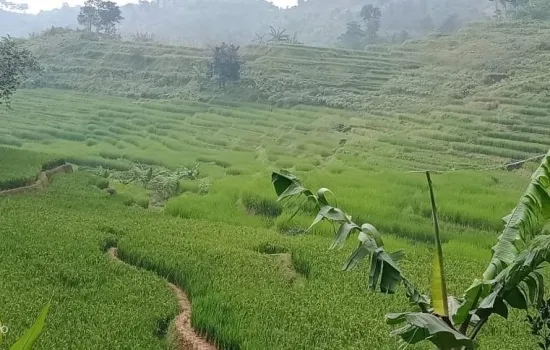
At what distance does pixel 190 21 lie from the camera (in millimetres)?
76250

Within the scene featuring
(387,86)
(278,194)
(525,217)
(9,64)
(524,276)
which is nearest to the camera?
(524,276)

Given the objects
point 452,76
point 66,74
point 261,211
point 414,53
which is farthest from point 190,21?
point 261,211

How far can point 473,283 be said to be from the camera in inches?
145

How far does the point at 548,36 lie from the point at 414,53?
5479 mm

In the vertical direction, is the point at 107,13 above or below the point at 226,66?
above

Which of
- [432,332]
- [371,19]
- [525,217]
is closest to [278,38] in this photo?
[371,19]

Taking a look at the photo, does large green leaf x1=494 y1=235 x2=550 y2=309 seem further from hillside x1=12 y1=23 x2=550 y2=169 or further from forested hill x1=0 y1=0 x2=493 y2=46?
forested hill x1=0 y1=0 x2=493 y2=46

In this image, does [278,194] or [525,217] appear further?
[278,194]

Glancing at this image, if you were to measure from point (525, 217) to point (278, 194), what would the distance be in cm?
168

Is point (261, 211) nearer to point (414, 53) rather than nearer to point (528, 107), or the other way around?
point (528, 107)

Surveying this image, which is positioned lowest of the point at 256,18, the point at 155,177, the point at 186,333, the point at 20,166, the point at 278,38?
the point at 155,177

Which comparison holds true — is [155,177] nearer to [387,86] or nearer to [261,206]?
[261,206]

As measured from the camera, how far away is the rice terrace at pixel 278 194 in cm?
436

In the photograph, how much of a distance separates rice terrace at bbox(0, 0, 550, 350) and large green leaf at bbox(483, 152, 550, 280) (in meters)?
0.01
